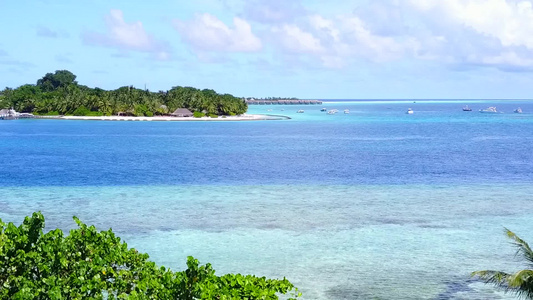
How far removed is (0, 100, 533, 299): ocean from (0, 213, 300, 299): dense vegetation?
38.3ft

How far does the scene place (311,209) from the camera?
4256 centimetres

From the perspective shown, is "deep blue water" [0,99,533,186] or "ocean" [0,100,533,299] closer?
"ocean" [0,100,533,299]

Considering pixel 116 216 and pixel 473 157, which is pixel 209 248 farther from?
pixel 473 157

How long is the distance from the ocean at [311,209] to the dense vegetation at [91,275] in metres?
11.7

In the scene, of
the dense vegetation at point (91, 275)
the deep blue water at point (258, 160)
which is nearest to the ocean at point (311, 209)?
the deep blue water at point (258, 160)

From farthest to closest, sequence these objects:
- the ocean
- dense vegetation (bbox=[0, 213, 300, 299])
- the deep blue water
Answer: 1. the deep blue water
2. the ocean
3. dense vegetation (bbox=[0, 213, 300, 299])

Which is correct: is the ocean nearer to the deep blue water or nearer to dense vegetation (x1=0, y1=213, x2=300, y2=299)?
the deep blue water

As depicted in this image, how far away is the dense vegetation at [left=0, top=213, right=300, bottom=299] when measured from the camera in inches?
509

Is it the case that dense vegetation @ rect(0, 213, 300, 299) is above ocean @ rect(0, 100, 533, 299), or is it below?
above

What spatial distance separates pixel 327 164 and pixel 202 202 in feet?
99.9

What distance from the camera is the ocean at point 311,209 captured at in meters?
28.4

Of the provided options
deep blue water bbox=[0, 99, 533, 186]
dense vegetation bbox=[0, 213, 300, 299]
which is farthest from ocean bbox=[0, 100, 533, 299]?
dense vegetation bbox=[0, 213, 300, 299]

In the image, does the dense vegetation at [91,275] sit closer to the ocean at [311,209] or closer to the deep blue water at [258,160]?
the ocean at [311,209]

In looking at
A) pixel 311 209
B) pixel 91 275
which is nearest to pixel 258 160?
pixel 311 209
